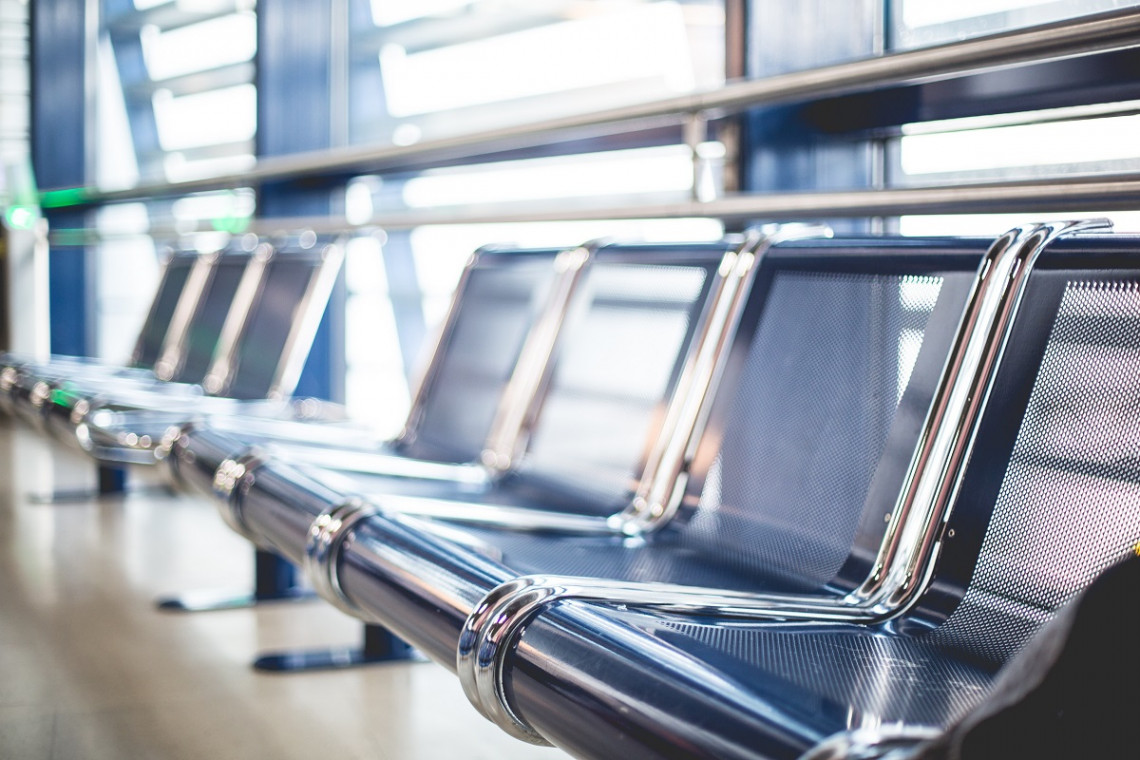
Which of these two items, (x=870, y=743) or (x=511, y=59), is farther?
(x=511, y=59)

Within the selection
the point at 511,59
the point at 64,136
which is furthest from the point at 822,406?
the point at 64,136

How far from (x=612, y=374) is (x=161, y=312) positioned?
3.33 m

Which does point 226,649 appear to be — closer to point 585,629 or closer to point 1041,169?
point 585,629

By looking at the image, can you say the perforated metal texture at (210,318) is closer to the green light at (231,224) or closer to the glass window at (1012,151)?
the green light at (231,224)

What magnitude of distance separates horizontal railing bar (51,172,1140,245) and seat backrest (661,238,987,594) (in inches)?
5.9

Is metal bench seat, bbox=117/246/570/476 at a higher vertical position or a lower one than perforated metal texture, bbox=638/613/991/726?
higher

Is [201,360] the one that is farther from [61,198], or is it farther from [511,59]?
[61,198]

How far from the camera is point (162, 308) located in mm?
4957

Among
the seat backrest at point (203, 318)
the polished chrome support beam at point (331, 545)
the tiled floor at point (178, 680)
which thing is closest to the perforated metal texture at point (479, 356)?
the tiled floor at point (178, 680)

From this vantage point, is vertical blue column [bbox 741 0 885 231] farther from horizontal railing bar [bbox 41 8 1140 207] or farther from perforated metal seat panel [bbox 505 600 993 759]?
perforated metal seat panel [bbox 505 600 993 759]

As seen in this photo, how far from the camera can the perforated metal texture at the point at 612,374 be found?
1.98 metres

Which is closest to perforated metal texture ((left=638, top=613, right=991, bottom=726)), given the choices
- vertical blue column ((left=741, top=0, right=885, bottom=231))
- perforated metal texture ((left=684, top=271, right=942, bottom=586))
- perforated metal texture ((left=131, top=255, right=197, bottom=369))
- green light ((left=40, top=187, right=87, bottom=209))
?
perforated metal texture ((left=684, top=271, right=942, bottom=586))

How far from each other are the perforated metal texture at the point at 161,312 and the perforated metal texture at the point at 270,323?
36.0 inches

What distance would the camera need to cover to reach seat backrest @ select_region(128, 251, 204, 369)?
4.82 meters
